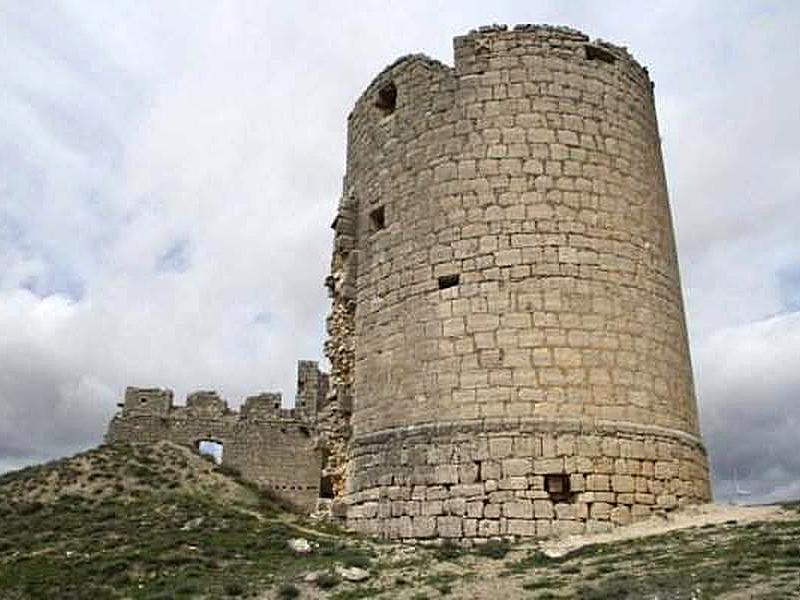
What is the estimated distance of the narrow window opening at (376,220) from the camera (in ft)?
42.5

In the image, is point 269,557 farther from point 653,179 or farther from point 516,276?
point 653,179

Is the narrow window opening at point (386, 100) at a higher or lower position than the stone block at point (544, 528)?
higher

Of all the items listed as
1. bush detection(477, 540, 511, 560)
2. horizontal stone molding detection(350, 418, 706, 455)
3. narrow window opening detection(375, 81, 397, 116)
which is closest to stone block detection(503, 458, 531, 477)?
horizontal stone molding detection(350, 418, 706, 455)

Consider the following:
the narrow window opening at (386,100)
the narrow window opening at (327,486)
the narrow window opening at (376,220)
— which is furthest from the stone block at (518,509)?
the narrow window opening at (386,100)

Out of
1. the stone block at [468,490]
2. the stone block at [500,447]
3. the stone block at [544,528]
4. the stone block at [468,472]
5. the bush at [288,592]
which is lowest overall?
the bush at [288,592]

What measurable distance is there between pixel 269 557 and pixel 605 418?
473 centimetres

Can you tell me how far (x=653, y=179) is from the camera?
12.8 m

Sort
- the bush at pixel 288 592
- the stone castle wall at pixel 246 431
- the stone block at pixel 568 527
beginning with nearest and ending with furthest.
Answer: the bush at pixel 288 592
the stone block at pixel 568 527
the stone castle wall at pixel 246 431

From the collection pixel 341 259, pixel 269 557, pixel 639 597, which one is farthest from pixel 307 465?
pixel 639 597

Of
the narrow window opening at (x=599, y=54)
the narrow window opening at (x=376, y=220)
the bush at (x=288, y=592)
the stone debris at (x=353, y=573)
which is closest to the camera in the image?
the bush at (x=288, y=592)

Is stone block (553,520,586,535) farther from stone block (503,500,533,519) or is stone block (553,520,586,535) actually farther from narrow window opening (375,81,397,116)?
narrow window opening (375,81,397,116)

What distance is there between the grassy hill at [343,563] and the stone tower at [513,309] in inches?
37.8

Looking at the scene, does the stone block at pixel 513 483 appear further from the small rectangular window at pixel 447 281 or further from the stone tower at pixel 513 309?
the small rectangular window at pixel 447 281

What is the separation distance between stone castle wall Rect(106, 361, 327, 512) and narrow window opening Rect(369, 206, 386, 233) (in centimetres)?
1496
